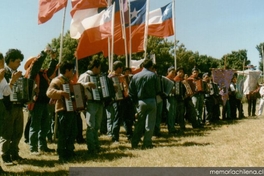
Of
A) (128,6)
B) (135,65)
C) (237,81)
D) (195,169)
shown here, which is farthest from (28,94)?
(237,81)

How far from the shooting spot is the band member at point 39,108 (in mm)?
7785

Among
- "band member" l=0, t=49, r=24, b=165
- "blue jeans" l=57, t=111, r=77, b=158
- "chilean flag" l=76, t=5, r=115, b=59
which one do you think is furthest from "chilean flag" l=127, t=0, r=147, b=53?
"band member" l=0, t=49, r=24, b=165

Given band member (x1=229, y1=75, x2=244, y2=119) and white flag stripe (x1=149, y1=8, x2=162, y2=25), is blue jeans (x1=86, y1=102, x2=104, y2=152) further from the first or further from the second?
band member (x1=229, y1=75, x2=244, y2=119)

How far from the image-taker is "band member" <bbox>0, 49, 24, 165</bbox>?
665 centimetres

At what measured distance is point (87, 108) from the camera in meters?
8.03

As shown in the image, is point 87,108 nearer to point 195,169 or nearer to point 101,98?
point 101,98

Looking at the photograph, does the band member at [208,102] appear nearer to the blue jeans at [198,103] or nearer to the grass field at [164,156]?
the blue jeans at [198,103]

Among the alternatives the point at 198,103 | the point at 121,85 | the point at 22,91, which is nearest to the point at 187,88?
the point at 198,103

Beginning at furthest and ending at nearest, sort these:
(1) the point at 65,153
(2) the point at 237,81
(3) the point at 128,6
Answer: (2) the point at 237,81 < (3) the point at 128,6 < (1) the point at 65,153

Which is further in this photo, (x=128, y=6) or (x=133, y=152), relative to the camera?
(x=128, y=6)

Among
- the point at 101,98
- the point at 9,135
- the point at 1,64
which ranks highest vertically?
the point at 1,64

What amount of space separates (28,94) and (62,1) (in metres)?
5.43

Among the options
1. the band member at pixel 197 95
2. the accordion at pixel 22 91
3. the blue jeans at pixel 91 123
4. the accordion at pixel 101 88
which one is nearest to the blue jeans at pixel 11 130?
the accordion at pixel 22 91

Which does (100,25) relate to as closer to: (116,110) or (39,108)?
(116,110)
